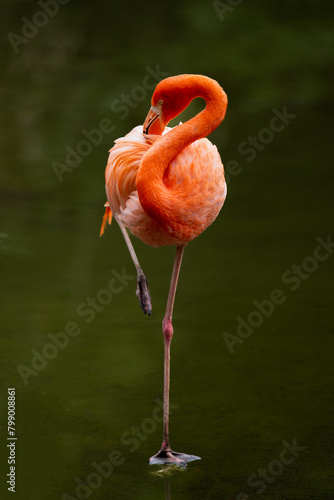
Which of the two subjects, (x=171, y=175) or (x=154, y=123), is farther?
(x=154, y=123)

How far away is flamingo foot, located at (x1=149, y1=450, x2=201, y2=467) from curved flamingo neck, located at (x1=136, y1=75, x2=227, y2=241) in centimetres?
87

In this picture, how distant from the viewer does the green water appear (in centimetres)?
319

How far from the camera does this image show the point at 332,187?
663 centimetres

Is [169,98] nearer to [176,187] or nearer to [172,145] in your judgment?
[172,145]

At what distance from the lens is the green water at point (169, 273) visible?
3.19 meters

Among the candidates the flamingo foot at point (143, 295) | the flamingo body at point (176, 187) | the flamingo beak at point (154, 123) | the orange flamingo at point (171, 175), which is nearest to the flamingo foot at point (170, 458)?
the orange flamingo at point (171, 175)

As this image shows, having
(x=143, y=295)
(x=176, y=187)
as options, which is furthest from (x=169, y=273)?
(x=176, y=187)

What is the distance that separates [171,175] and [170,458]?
105cm

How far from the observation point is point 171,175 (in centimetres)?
309

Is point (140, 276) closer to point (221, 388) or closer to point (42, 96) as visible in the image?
point (221, 388)

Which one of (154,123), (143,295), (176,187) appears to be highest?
(154,123)

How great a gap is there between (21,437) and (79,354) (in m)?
0.83

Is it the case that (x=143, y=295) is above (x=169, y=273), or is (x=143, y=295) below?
below

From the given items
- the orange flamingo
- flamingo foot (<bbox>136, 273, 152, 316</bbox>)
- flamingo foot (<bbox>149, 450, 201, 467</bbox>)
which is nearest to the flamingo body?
the orange flamingo
